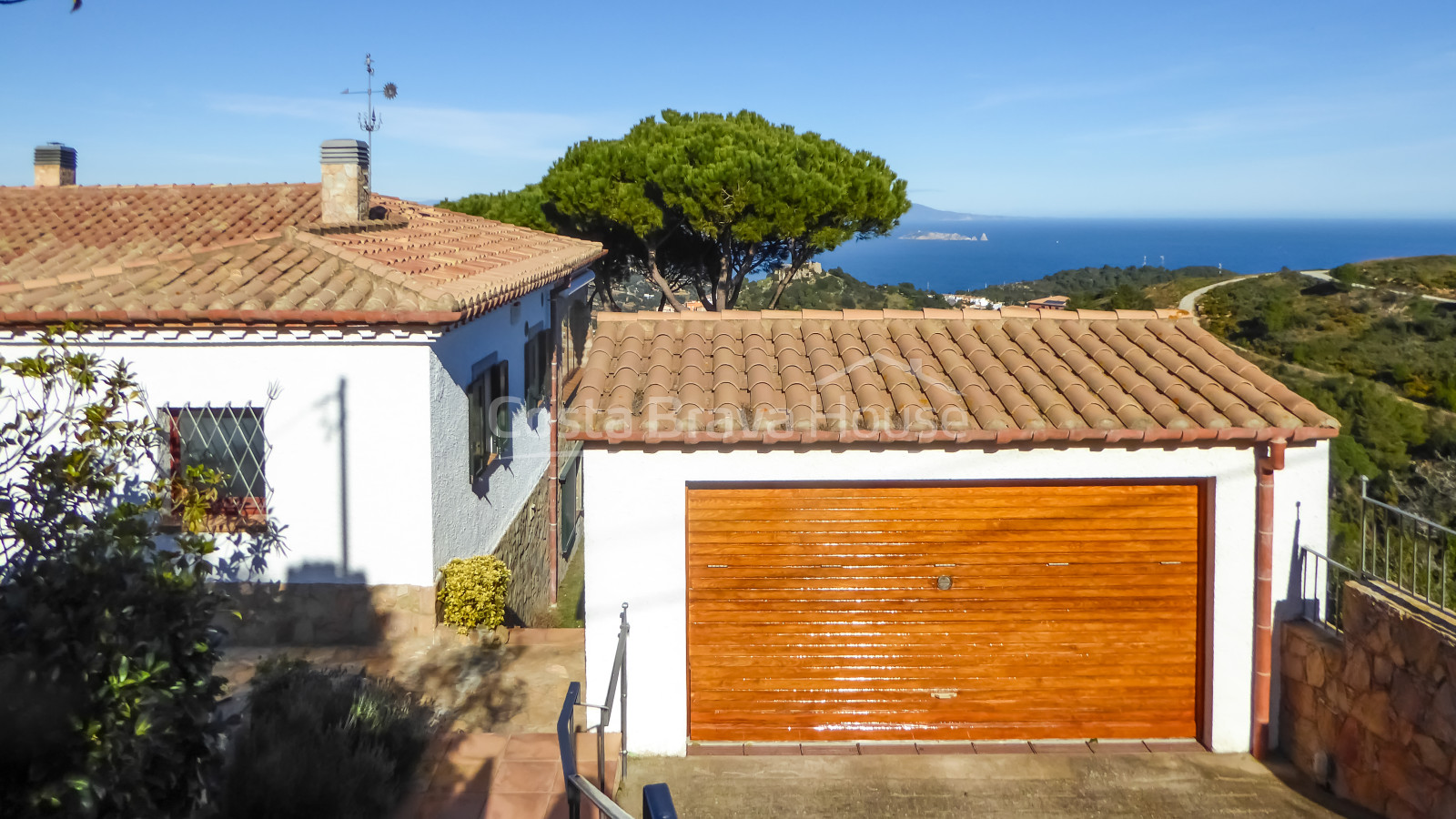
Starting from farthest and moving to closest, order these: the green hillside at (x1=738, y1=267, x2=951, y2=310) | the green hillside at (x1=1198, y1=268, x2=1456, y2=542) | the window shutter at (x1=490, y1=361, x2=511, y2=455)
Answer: the green hillside at (x1=738, y1=267, x2=951, y2=310) < the green hillside at (x1=1198, y1=268, x2=1456, y2=542) < the window shutter at (x1=490, y1=361, x2=511, y2=455)

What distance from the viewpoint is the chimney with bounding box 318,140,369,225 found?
43.5 ft

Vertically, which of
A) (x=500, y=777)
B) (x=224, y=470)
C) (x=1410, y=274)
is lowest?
(x=500, y=777)

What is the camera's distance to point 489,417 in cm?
1148

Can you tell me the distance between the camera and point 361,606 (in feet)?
30.1

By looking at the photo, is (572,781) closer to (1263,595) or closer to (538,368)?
(1263,595)

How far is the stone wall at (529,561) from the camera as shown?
40.7 ft

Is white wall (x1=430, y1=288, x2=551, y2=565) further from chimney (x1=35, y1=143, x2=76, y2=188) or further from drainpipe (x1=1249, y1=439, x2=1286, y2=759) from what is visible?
chimney (x1=35, y1=143, x2=76, y2=188)

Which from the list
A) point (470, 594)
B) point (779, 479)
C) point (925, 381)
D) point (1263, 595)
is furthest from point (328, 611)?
point (1263, 595)

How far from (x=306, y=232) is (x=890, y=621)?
7.76 m

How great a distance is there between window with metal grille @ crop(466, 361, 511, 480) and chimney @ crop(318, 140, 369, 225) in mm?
3530

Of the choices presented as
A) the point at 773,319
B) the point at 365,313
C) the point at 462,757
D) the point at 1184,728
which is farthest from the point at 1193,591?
the point at 365,313

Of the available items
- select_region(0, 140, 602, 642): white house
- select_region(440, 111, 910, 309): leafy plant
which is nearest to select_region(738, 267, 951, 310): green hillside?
select_region(440, 111, 910, 309): leafy plant

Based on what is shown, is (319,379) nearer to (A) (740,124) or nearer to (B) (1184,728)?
(B) (1184,728)

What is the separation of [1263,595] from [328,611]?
26.2 ft
